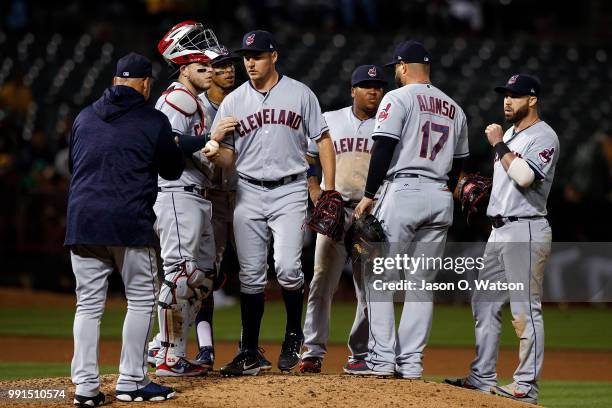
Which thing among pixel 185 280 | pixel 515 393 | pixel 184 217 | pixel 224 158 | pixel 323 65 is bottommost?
pixel 515 393

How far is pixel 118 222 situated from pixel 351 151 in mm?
2523

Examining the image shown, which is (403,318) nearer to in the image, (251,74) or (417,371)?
(417,371)

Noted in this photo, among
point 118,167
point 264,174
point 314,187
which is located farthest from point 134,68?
point 314,187

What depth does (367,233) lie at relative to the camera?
275 inches

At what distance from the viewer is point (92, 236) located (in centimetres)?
600

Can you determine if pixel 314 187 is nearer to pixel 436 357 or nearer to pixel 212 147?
pixel 212 147

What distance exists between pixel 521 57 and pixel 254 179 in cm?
1466

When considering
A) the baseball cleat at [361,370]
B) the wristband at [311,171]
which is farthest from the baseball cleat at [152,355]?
the wristband at [311,171]

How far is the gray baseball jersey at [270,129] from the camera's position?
7184 millimetres

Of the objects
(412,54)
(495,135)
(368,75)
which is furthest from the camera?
(368,75)

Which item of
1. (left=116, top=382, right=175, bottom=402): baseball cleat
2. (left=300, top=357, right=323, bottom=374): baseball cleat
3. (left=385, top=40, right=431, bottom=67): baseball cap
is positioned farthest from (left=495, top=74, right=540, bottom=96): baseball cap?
(left=116, top=382, right=175, bottom=402): baseball cleat

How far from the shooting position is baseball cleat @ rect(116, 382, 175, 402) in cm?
614

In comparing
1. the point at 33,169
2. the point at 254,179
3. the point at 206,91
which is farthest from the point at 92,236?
the point at 33,169

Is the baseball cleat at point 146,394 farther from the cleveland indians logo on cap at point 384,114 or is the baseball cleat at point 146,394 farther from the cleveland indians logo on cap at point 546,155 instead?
the cleveland indians logo on cap at point 546,155
